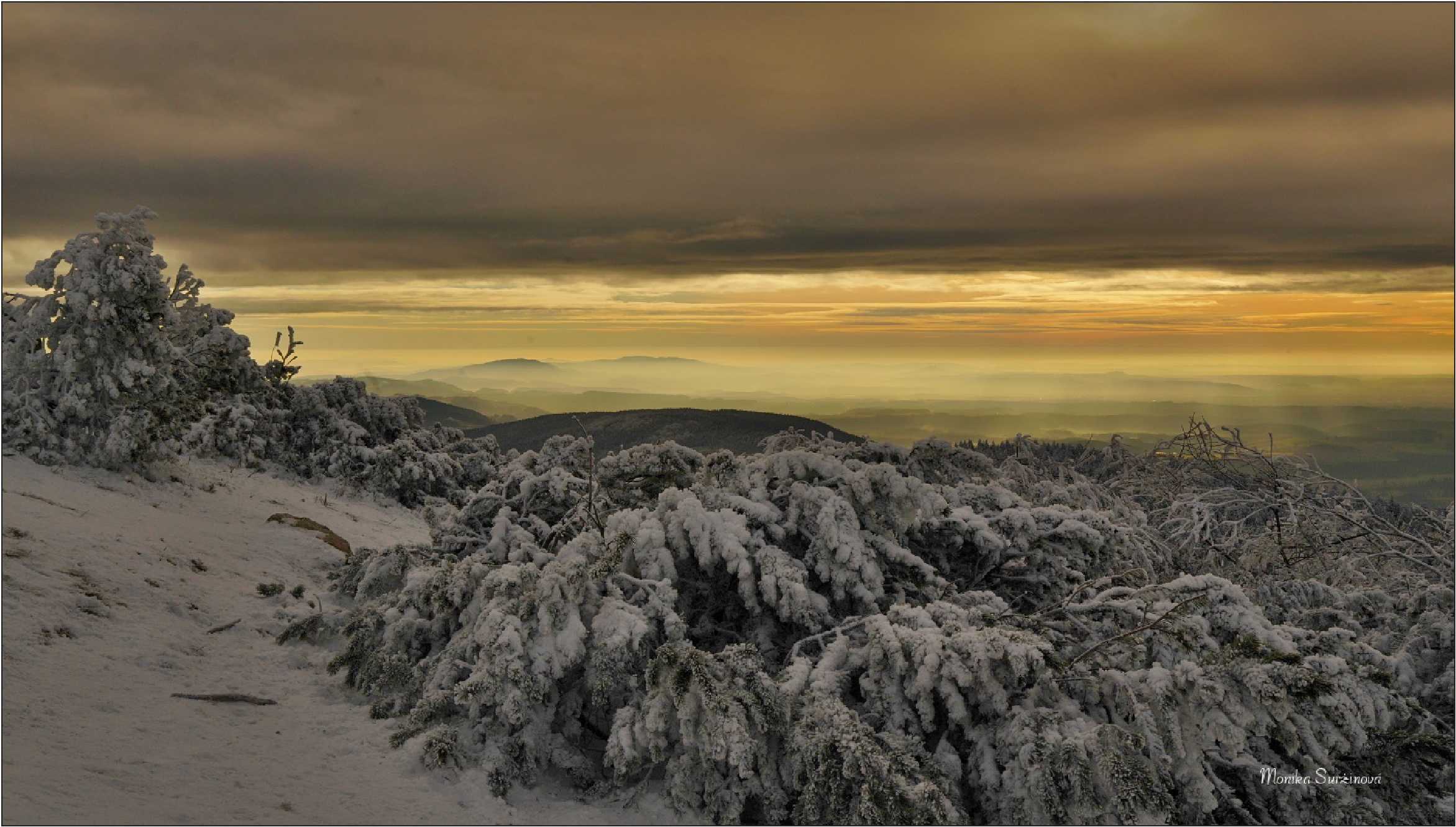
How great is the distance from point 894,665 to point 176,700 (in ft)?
16.3

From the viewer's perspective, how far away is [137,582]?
27.9 ft

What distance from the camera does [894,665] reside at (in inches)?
208

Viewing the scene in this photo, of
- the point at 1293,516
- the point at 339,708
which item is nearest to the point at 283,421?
the point at 339,708

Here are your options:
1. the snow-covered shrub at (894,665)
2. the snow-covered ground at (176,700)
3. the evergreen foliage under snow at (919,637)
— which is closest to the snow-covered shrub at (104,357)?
the snow-covered ground at (176,700)

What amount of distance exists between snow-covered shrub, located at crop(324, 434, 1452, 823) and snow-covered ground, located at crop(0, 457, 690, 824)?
29cm

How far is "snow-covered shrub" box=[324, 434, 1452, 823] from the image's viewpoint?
4.86 meters

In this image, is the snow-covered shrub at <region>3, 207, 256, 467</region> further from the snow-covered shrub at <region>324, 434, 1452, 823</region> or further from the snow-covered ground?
the snow-covered shrub at <region>324, 434, 1452, 823</region>

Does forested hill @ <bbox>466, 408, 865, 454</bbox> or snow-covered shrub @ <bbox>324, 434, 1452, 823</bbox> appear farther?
forested hill @ <bbox>466, 408, 865, 454</bbox>

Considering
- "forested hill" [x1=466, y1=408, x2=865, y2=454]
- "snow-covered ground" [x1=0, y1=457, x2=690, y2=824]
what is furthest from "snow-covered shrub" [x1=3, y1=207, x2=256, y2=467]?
"forested hill" [x1=466, y1=408, x2=865, y2=454]

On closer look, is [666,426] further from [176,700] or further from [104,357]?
[176,700]

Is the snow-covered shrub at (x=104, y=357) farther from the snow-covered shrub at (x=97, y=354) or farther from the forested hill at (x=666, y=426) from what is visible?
the forested hill at (x=666, y=426)

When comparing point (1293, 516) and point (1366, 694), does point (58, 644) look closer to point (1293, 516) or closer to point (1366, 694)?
point (1366, 694)

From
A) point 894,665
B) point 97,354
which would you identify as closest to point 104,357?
point 97,354

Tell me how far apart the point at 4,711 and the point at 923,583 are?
600 centimetres
